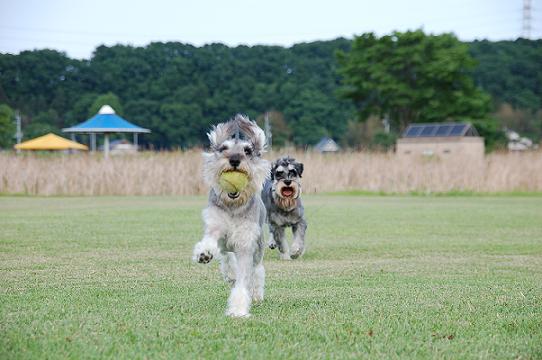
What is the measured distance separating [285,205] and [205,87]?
9511 cm

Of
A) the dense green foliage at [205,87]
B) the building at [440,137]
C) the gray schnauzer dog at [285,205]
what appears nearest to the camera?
the gray schnauzer dog at [285,205]

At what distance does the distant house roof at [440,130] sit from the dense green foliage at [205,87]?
24919mm

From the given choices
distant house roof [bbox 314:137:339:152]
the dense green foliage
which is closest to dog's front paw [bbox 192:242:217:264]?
distant house roof [bbox 314:137:339:152]

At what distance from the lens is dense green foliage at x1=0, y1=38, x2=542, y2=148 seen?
99000 mm

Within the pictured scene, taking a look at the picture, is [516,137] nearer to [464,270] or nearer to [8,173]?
[8,173]

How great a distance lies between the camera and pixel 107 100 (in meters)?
97.7

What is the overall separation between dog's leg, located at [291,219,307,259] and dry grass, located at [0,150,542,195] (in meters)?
17.2

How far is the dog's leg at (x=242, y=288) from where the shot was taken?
6621 mm

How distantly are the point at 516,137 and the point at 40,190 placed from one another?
7351cm

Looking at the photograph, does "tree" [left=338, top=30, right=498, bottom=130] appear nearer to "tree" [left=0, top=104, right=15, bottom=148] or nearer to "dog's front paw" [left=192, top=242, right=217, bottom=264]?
"tree" [left=0, top=104, right=15, bottom=148]

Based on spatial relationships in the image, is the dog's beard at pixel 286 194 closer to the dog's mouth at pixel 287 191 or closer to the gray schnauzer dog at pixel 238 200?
the dog's mouth at pixel 287 191

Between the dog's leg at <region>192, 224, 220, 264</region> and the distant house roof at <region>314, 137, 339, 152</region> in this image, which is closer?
the dog's leg at <region>192, 224, 220, 264</region>

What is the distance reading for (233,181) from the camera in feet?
22.8

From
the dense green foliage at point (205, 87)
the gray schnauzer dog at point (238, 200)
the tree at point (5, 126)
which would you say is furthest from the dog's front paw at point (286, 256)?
the dense green foliage at point (205, 87)
